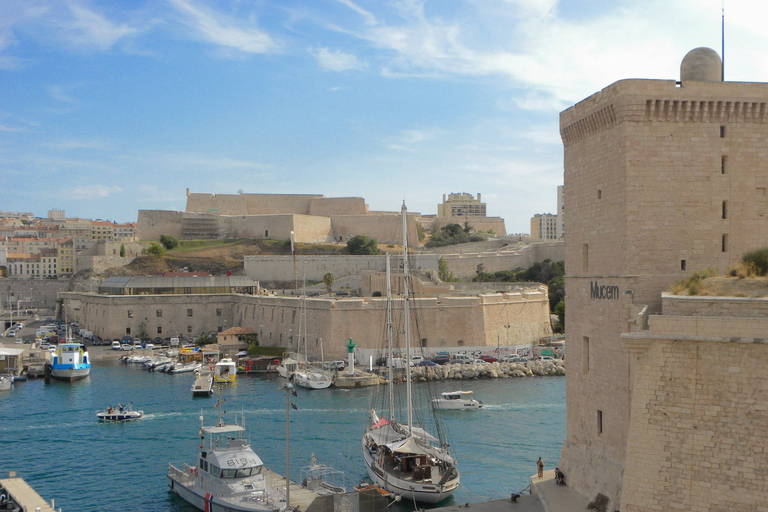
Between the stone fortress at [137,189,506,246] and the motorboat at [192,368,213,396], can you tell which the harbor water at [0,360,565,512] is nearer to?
the motorboat at [192,368,213,396]

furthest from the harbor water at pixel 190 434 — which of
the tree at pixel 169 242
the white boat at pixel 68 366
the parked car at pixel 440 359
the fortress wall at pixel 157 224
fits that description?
the fortress wall at pixel 157 224

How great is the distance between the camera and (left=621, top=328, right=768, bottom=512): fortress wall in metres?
7.99

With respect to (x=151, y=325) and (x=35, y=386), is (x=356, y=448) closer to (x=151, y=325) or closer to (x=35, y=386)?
(x=35, y=386)

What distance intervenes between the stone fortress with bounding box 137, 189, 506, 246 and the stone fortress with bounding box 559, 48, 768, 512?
48837 mm

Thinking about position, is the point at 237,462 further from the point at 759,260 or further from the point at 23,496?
the point at 759,260

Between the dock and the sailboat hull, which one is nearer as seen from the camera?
the dock

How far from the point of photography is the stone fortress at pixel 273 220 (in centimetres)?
6216

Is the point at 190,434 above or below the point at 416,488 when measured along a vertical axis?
below

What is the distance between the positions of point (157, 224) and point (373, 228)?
759 inches

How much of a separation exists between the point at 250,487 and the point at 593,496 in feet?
24.5

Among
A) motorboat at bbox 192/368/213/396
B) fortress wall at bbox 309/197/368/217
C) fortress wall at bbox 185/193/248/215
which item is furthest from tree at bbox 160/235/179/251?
motorboat at bbox 192/368/213/396

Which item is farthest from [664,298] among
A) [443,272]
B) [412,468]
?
[443,272]

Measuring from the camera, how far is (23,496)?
47.7ft

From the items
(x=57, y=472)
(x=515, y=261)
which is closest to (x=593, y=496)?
(x=57, y=472)
